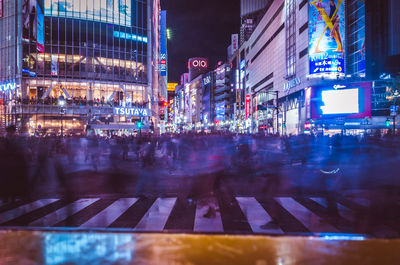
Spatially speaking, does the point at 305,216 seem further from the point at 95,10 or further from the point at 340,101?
the point at 95,10

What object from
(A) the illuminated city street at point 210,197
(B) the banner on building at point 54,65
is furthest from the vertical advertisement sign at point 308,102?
(B) the banner on building at point 54,65

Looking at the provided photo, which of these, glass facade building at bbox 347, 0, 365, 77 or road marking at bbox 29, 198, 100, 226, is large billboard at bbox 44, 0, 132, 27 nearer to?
glass facade building at bbox 347, 0, 365, 77

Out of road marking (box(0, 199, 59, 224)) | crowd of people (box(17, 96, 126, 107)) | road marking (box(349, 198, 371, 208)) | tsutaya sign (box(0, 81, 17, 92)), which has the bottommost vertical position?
road marking (box(349, 198, 371, 208))

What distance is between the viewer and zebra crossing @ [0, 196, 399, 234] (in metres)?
6.45

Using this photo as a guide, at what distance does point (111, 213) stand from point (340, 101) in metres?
45.0

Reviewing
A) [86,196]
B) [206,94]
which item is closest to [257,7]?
[206,94]

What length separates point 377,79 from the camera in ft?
144

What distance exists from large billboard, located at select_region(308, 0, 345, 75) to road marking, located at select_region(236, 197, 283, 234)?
43617 millimetres

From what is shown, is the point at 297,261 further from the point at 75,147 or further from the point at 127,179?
the point at 75,147

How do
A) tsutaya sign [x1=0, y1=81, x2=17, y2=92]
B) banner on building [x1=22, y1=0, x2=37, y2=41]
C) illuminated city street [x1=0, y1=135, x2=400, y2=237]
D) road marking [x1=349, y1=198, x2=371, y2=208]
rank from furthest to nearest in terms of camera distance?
tsutaya sign [x1=0, y1=81, x2=17, y2=92] < banner on building [x1=22, y1=0, x2=37, y2=41] < road marking [x1=349, y1=198, x2=371, y2=208] < illuminated city street [x1=0, y1=135, x2=400, y2=237]

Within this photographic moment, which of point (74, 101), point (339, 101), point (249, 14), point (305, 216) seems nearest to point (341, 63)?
point (339, 101)

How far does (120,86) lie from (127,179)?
42963 millimetres

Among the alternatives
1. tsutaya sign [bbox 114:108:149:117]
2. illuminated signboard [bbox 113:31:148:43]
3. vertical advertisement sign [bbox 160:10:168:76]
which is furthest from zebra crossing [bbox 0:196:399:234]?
vertical advertisement sign [bbox 160:10:168:76]

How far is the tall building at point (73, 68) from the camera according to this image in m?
48.2
